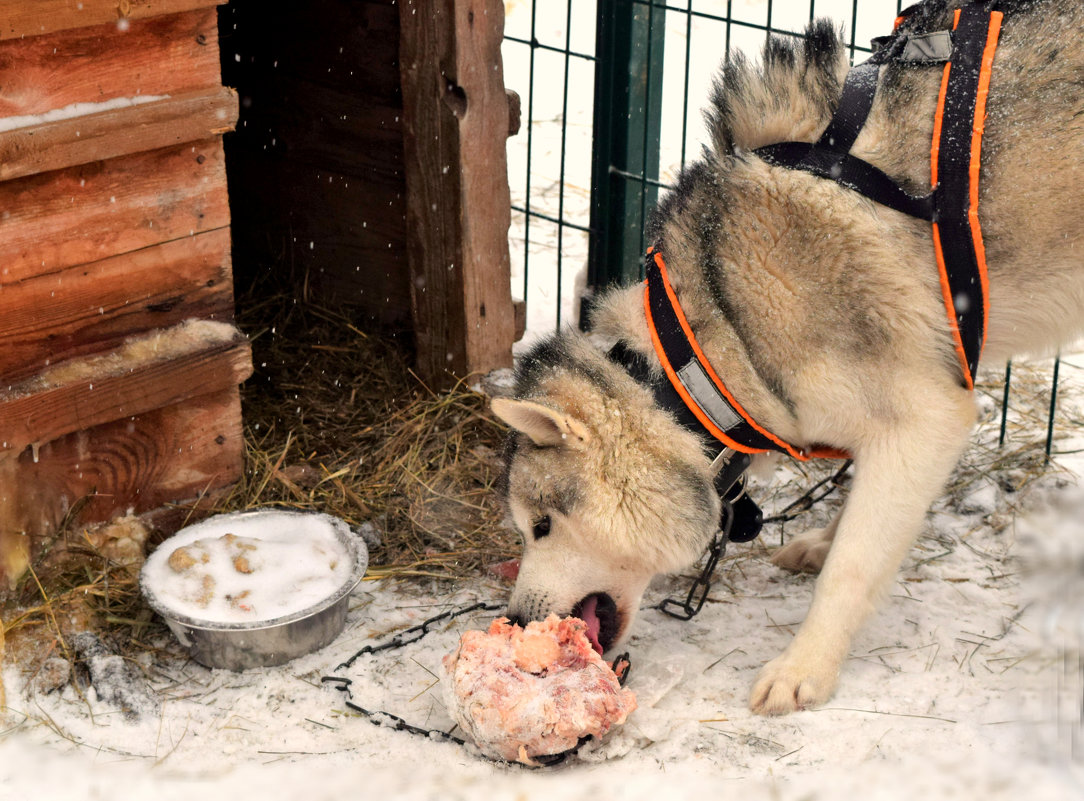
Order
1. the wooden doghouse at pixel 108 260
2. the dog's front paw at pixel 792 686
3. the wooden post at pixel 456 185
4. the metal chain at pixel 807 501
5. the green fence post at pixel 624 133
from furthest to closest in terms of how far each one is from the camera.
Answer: the green fence post at pixel 624 133
the wooden post at pixel 456 185
the metal chain at pixel 807 501
the wooden doghouse at pixel 108 260
the dog's front paw at pixel 792 686

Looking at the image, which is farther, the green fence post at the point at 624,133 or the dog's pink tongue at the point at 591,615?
the green fence post at the point at 624,133

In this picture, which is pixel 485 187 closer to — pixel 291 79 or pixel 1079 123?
pixel 291 79

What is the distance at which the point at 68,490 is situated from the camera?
3.80m

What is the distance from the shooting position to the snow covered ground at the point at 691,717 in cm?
298

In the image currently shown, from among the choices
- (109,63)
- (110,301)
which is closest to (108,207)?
(110,301)

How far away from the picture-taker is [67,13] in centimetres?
332

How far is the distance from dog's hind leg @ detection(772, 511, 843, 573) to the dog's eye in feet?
3.42

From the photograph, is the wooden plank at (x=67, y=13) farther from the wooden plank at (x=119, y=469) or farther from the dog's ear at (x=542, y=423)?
the dog's ear at (x=542, y=423)

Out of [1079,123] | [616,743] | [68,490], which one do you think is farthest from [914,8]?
[68,490]

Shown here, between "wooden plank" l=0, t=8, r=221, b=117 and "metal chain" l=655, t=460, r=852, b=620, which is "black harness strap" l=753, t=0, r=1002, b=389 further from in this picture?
"wooden plank" l=0, t=8, r=221, b=117

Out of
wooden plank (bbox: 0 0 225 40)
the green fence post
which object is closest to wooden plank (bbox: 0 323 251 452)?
wooden plank (bbox: 0 0 225 40)

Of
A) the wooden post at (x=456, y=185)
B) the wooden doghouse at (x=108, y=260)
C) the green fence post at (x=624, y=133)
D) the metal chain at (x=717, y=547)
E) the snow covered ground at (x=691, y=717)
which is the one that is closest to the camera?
the snow covered ground at (x=691, y=717)

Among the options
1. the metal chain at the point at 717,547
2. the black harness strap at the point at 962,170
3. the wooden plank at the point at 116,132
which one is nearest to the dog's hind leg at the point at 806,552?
the metal chain at the point at 717,547

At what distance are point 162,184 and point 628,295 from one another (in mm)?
1413
